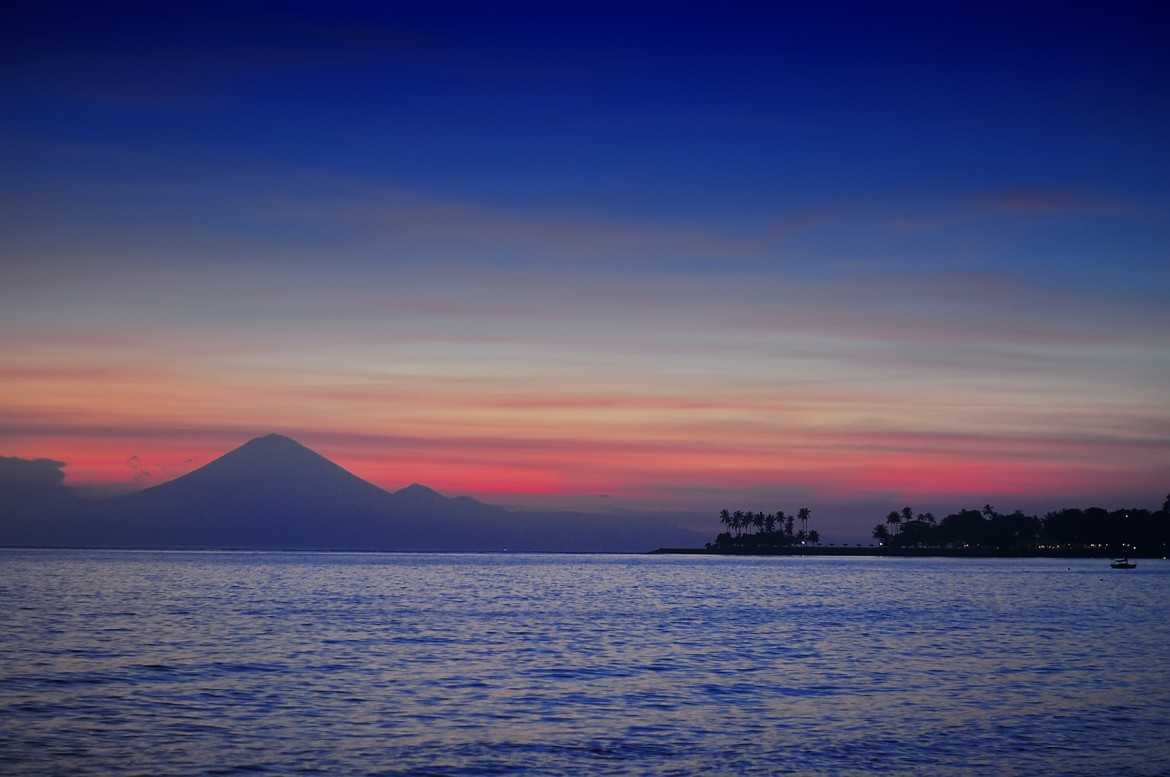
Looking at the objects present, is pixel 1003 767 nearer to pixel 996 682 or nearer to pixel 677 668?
pixel 996 682

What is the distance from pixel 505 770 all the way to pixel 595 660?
23.3 metres

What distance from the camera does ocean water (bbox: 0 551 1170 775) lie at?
2806cm

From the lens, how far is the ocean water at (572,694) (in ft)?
92.1

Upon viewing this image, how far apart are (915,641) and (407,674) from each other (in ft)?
101

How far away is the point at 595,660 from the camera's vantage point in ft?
162

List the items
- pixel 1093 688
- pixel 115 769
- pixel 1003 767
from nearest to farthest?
pixel 115 769 < pixel 1003 767 < pixel 1093 688

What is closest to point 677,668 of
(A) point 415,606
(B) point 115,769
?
(B) point 115,769

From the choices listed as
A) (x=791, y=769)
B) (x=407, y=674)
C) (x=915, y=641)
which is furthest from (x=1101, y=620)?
(x=791, y=769)

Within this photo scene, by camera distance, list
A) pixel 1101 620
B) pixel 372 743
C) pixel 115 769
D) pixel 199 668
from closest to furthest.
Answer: pixel 115 769 < pixel 372 743 < pixel 199 668 < pixel 1101 620

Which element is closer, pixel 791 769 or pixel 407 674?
pixel 791 769

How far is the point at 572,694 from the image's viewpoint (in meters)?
38.6

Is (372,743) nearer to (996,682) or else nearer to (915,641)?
(996,682)

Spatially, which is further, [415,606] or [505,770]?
[415,606]

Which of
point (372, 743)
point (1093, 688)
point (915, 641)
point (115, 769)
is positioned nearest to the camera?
point (115, 769)
